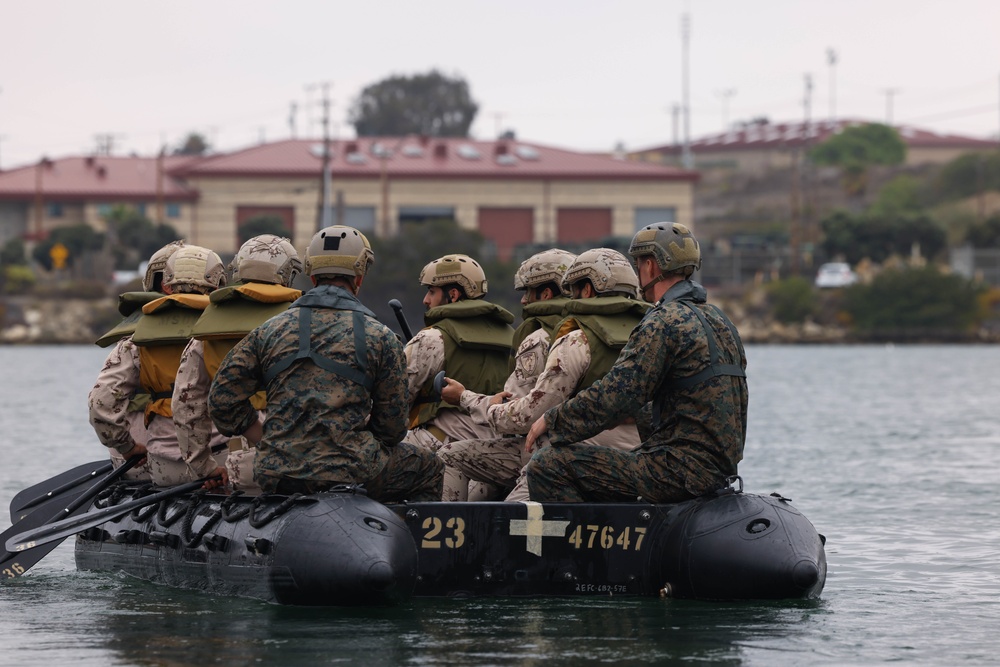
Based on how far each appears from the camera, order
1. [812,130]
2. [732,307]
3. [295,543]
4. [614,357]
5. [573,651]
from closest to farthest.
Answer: [573,651] < [295,543] < [614,357] < [732,307] < [812,130]

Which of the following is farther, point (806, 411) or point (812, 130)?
point (812, 130)

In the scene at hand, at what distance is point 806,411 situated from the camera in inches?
1682

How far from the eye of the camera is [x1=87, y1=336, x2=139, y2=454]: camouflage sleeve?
41.0 ft

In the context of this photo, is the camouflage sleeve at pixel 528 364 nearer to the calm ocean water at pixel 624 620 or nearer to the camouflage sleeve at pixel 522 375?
the camouflage sleeve at pixel 522 375

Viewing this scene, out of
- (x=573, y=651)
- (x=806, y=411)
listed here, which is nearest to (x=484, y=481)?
(x=573, y=651)

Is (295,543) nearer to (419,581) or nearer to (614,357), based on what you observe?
(419,581)

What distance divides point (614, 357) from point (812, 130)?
142 metres

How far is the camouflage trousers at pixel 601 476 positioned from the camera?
11.1m

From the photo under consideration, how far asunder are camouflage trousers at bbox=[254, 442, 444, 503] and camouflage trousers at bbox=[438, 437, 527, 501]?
22.6 inches

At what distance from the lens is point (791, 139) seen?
146 meters

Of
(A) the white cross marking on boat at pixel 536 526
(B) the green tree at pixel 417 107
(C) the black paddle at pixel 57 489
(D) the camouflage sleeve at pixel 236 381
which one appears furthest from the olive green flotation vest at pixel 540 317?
(B) the green tree at pixel 417 107

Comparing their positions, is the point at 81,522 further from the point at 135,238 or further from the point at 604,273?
the point at 135,238

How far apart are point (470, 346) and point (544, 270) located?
0.79 m

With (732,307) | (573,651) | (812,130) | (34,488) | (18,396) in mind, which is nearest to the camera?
(573,651)
